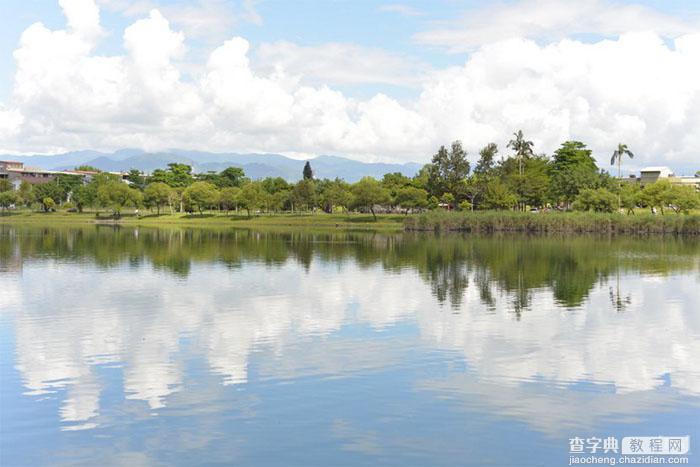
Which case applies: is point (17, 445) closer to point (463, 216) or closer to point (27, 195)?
point (463, 216)

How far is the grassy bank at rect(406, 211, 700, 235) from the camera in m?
104

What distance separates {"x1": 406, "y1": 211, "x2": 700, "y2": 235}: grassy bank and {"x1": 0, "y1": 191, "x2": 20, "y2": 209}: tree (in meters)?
109

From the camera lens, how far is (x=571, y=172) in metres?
125

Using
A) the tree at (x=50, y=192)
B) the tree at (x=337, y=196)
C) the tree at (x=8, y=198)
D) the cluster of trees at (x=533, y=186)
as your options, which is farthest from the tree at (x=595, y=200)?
the tree at (x=8, y=198)

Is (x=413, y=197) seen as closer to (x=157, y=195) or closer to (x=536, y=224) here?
(x=536, y=224)

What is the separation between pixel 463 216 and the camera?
108 meters

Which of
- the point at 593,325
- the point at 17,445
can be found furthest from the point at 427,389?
the point at 593,325

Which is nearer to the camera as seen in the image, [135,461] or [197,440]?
[135,461]

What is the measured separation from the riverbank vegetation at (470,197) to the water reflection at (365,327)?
5464 cm

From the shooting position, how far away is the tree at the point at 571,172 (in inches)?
4803

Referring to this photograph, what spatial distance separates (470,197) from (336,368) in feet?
365

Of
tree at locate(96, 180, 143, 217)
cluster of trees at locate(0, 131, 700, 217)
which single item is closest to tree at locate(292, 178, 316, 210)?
cluster of trees at locate(0, 131, 700, 217)

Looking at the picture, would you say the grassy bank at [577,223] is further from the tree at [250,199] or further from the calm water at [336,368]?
the calm water at [336,368]

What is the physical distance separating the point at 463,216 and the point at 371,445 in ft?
314
